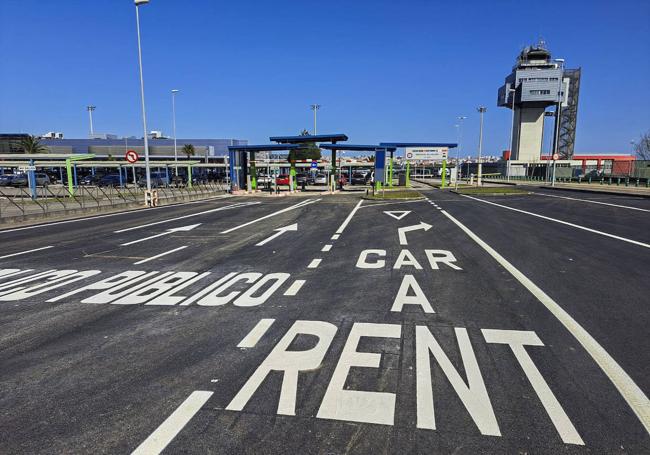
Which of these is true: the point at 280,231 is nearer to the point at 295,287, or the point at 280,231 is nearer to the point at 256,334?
the point at 295,287

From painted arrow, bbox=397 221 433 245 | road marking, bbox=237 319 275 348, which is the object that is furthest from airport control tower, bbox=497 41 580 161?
road marking, bbox=237 319 275 348

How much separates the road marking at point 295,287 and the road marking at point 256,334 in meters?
1.21

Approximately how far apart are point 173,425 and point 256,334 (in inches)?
66.6

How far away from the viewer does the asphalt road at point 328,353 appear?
293cm

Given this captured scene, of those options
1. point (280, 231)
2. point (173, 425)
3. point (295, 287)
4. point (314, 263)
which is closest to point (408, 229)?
point (280, 231)

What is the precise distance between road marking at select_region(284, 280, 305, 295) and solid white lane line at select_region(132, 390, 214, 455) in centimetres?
289

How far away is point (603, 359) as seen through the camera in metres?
3.98

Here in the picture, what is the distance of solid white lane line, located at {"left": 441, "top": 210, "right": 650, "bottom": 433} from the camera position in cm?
322

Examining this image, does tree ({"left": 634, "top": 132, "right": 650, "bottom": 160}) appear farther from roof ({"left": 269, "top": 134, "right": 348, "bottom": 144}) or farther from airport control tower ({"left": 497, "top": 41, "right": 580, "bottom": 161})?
roof ({"left": 269, "top": 134, "right": 348, "bottom": 144})

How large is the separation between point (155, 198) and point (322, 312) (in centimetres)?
2338

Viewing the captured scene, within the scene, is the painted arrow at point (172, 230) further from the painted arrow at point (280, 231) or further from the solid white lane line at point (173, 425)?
the solid white lane line at point (173, 425)

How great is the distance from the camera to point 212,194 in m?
36.1

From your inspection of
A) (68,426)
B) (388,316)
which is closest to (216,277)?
(388,316)

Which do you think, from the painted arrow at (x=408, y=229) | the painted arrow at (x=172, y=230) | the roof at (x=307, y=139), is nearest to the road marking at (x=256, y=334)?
the painted arrow at (x=408, y=229)
